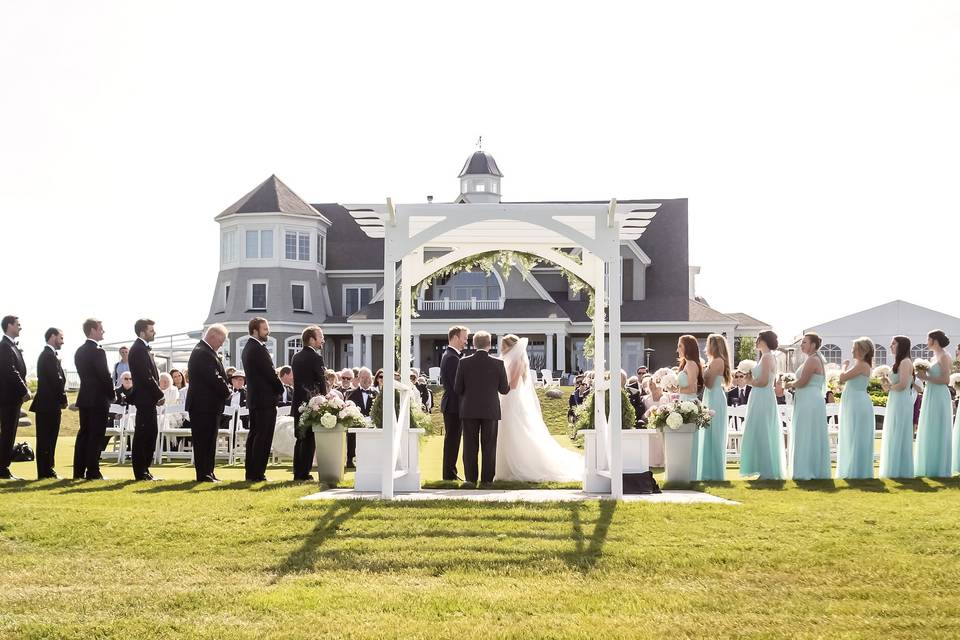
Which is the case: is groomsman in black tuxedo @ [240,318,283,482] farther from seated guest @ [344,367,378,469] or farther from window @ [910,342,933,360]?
window @ [910,342,933,360]

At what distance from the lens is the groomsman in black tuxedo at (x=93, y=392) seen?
14.1m

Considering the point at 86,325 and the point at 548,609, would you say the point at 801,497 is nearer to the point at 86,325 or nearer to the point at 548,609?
the point at 548,609

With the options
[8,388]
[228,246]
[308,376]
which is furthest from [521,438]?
[228,246]

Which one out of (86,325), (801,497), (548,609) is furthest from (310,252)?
(548,609)

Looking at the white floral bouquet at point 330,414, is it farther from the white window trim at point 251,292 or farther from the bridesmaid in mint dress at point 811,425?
the white window trim at point 251,292

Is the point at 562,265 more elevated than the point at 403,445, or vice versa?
the point at 562,265

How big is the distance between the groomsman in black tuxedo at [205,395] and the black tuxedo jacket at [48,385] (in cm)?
187

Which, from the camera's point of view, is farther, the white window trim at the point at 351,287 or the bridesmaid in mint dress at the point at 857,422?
the white window trim at the point at 351,287

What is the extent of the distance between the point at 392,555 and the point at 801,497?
5221 millimetres

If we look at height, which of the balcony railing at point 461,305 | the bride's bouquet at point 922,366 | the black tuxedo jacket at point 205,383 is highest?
the balcony railing at point 461,305

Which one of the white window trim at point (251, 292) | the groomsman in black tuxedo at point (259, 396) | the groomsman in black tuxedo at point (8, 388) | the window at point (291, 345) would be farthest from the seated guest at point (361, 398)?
the white window trim at point (251, 292)

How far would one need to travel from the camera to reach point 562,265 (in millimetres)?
14734

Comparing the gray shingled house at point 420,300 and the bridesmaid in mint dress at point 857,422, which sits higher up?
the gray shingled house at point 420,300

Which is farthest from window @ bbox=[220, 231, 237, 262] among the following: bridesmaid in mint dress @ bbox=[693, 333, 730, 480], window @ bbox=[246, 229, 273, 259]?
bridesmaid in mint dress @ bbox=[693, 333, 730, 480]
